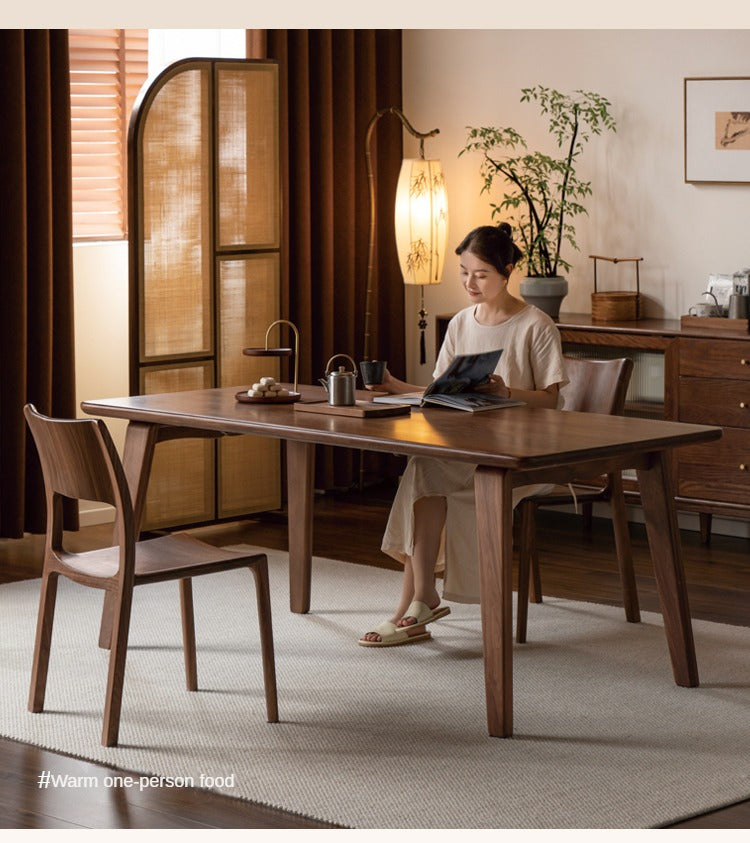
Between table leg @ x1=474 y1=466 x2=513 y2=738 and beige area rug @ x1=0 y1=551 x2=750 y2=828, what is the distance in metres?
0.08

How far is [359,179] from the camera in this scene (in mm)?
6754

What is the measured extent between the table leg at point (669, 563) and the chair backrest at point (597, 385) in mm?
559

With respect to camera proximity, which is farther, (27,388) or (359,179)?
(359,179)

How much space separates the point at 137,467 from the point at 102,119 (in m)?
2.27

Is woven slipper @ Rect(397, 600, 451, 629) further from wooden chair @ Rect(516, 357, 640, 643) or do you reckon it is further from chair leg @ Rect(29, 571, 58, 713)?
chair leg @ Rect(29, 571, 58, 713)

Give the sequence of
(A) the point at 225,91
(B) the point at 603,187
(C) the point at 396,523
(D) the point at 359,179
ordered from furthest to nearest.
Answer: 1. (D) the point at 359,179
2. (B) the point at 603,187
3. (A) the point at 225,91
4. (C) the point at 396,523

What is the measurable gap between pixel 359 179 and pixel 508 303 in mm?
2395

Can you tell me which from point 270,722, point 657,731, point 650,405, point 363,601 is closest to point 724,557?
point 650,405

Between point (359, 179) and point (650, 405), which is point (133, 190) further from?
point (650, 405)

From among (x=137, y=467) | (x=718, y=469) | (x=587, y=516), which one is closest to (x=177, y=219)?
(x=137, y=467)

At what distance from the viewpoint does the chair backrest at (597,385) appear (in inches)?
177

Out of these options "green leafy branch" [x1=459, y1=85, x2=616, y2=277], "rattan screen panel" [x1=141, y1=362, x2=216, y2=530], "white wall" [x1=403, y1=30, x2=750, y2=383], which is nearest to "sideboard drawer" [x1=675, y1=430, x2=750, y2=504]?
"white wall" [x1=403, y1=30, x2=750, y2=383]

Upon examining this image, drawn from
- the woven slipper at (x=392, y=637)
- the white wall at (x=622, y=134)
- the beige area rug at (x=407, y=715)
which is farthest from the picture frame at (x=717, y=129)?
the woven slipper at (x=392, y=637)

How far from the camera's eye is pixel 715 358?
18.2 ft
